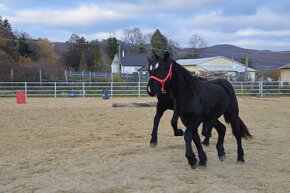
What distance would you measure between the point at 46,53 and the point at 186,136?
237ft

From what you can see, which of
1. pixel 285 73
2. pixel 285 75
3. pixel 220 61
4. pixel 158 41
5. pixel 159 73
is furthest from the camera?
pixel 158 41

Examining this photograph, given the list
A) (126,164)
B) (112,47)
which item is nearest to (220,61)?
(112,47)

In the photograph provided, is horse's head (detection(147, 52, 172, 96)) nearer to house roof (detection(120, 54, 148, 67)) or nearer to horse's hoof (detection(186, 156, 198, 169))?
horse's hoof (detection(186, 156, 198, 169))

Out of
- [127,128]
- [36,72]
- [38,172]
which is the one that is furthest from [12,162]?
[36,72]

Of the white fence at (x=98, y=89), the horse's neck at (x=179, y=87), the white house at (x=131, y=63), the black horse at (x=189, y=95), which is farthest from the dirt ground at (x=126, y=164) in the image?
the white house at (x=131, y=63)

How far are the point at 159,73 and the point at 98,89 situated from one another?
84.0 ft

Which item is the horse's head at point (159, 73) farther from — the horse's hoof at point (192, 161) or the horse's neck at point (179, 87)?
the horse's hoof at point (192, 161)

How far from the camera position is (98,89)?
30656mm

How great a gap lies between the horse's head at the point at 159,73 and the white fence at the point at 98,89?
2320cm

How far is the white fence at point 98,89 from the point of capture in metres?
29.0

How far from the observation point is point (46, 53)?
7431 centimetres

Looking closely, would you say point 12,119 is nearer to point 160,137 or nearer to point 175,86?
point 160,137

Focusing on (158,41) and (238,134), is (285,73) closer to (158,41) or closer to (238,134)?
(238,134)

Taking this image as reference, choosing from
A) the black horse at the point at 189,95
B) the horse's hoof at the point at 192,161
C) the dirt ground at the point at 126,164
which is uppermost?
the black horse at the point at 189,95
